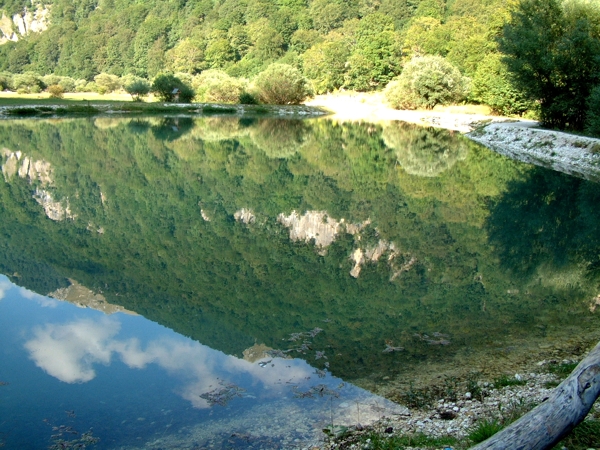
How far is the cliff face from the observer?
17725 centimetres

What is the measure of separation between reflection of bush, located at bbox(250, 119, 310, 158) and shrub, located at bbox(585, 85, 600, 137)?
13.9m

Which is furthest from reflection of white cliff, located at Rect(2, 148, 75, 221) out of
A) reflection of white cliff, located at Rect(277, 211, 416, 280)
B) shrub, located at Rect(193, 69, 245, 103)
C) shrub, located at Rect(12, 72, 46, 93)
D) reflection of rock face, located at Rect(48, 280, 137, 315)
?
shrub, located at Rect(12, 72, 46, 93)

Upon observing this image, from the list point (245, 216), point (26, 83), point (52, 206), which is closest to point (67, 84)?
point (26, 83)

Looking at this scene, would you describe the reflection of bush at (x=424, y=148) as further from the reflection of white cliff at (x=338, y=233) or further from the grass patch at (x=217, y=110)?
the grass patch at (x=217, y=110)

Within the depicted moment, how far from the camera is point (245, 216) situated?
52.7ft

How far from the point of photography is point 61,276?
1117 centimetres

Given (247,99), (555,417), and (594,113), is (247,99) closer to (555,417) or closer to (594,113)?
(594,113)

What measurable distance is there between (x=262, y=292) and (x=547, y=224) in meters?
8.63

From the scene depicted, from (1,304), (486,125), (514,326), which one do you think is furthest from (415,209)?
(486,125)

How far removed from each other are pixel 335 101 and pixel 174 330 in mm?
69120

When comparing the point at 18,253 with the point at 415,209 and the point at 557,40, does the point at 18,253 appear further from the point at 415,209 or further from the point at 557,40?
the point at 557,40

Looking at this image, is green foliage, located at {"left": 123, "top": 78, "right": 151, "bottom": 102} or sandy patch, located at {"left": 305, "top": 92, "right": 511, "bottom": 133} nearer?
sandy patch, located at {"left": 305, "top": 92, "right": 511, "bottom": 133}

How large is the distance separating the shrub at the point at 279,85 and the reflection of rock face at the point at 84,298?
59504mm

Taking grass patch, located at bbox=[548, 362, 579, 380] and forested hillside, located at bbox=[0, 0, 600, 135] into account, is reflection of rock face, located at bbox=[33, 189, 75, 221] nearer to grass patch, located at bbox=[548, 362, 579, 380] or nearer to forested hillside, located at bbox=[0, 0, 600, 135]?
grass patch, located at bbox=[548, 362, 579, 380]
